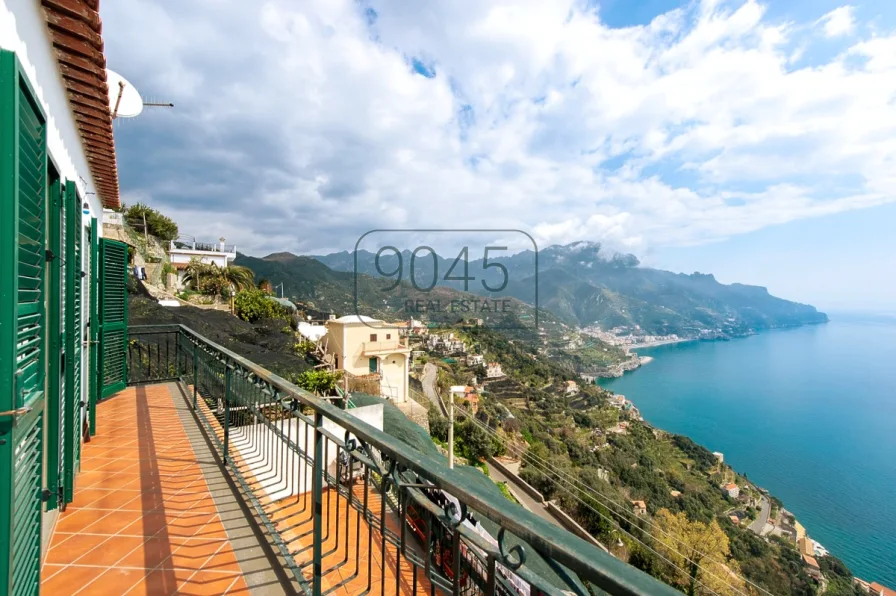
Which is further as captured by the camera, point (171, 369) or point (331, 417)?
point (171, 369)

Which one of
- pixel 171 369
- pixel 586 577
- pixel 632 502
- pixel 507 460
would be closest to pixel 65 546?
pixel 586 577

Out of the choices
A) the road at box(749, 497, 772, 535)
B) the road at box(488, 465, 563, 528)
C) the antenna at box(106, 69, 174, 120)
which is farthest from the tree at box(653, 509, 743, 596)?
the antenna at box(106, 69, 174, 120)

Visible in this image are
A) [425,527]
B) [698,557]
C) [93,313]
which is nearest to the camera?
[425,527]

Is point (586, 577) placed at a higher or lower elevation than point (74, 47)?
lower

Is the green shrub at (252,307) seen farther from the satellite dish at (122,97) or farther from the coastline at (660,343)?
the coastline at (660,343)

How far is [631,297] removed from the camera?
142 m

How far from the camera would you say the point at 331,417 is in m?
1.52

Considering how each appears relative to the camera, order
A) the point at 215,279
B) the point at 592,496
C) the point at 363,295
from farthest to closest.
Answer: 1. the point at 363,295
2. the point at 215,279
3. the point at 592,496

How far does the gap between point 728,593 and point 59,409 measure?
24.1 meters

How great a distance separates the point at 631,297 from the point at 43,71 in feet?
511

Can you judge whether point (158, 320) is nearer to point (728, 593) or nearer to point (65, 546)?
point (65, 546)

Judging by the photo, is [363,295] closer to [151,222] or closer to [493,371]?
[493,371]

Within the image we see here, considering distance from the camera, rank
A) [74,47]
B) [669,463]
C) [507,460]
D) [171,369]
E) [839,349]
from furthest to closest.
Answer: [839,349] → [669,463] → [507,460] → [171,369] → [74,47]

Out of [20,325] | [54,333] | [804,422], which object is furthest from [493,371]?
[804,422]
